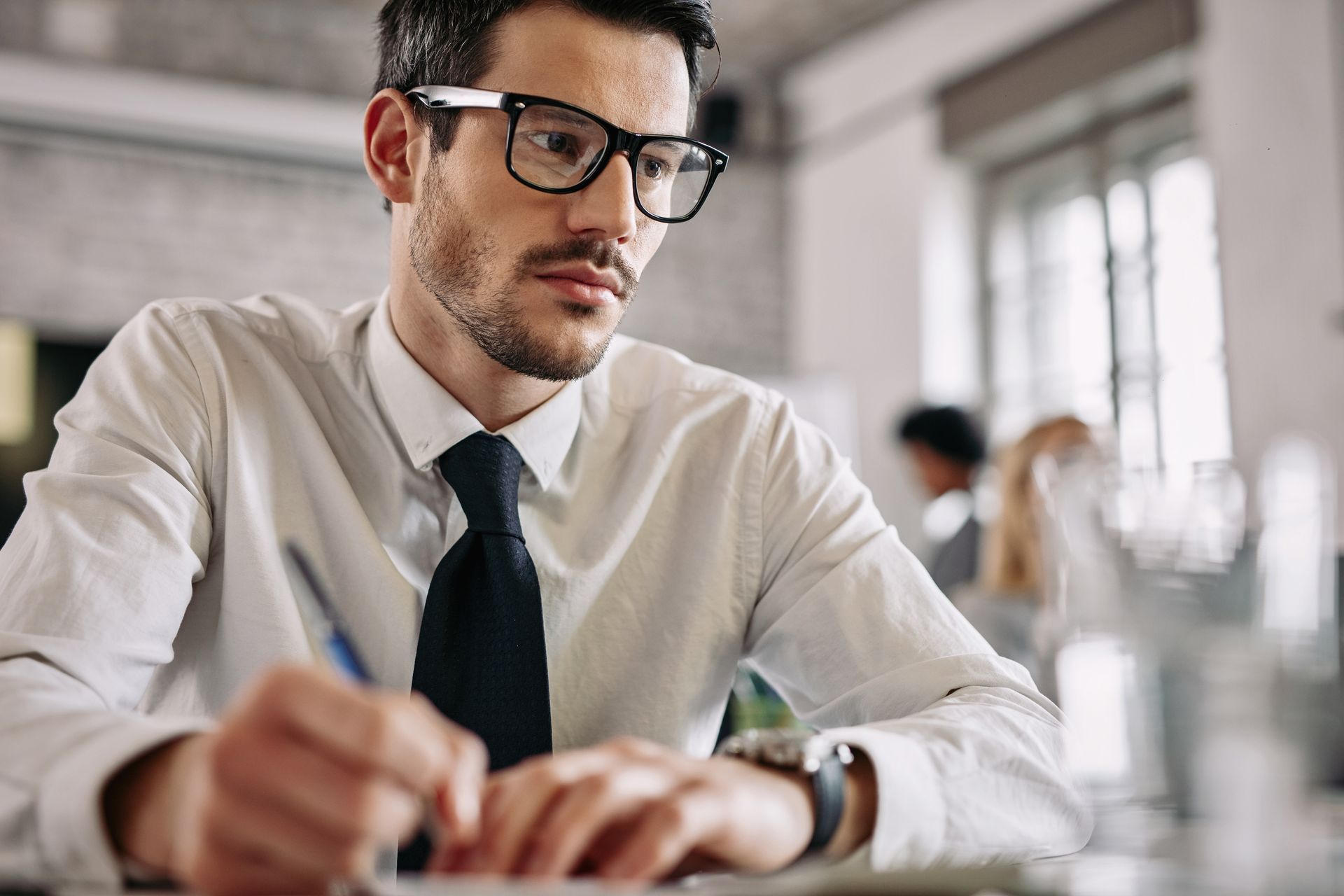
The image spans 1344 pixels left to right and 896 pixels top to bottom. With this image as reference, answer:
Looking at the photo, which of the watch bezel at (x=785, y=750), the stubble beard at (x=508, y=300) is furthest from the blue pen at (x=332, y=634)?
the stubble beard at (x=508, y=300)

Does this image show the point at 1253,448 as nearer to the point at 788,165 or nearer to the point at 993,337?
the point at 993,337

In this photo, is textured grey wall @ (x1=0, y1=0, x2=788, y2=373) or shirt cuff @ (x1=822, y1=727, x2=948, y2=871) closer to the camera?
shirt cuff @ (x1=822, y1=727, x2=948, y2=871)

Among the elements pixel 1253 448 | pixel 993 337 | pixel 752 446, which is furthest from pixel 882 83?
pixel 752 446

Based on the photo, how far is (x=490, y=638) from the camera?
0.99m

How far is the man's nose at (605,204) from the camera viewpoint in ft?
3.59

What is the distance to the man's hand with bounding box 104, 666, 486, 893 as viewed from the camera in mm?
506

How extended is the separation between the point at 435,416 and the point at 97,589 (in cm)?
34

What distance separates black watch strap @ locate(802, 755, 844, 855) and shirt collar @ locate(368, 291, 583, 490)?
0.48 meters

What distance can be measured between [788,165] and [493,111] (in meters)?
4.78

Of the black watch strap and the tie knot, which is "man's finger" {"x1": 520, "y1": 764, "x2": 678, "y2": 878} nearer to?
the black watch strap

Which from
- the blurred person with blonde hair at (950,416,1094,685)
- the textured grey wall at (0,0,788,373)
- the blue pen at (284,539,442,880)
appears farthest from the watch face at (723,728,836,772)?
Result: the textured grey wall at (0,0,788,373)

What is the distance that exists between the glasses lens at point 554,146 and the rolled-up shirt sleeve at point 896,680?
329 mm

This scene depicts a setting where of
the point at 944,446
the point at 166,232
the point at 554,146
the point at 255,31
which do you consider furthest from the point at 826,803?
the point at 255,31

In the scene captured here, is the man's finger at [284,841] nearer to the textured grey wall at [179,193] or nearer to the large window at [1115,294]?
the large window at [1115,294]
